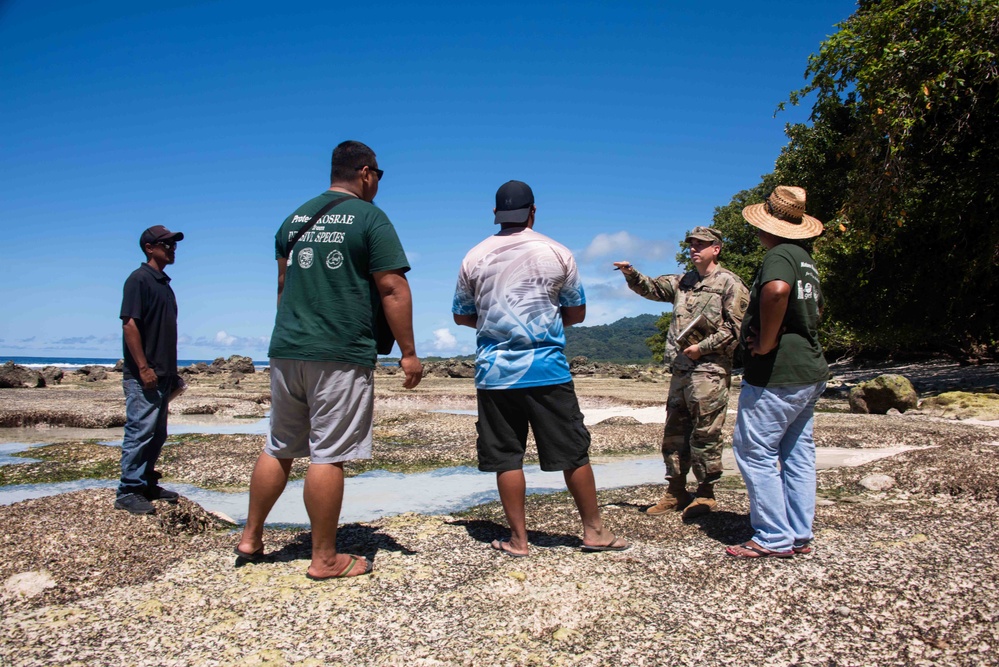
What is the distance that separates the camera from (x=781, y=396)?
386 cm

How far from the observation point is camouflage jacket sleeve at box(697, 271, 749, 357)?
4641 millimetres

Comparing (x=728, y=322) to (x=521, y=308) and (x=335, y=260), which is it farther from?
(x=335, y=260)

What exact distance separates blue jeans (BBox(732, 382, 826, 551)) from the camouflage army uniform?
58 cm

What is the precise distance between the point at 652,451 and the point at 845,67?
10301mm

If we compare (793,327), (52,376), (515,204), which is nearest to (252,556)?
(515,204)

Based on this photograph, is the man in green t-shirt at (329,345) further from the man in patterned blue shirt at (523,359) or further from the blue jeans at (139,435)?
the blue jeans at (139,435)

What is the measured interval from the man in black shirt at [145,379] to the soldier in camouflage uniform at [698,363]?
11.0 ft

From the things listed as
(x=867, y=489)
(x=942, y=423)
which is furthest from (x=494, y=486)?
(x=942, y=423)

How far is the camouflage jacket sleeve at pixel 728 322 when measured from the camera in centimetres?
464

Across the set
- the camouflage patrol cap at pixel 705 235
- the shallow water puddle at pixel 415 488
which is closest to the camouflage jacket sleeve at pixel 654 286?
the camouflage patrol cap at pixel 705 235

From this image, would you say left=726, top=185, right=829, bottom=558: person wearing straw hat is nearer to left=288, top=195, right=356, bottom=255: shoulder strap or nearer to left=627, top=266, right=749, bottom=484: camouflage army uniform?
left=627, top=266, right=749, bottom=484: camouflage army uniform

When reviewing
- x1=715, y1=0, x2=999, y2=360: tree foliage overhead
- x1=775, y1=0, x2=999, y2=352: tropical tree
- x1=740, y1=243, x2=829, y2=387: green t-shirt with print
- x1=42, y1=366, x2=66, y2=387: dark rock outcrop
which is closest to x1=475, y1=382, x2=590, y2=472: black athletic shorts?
x1=740, y1=243, x2=829, y2=387: green t-shirt with print

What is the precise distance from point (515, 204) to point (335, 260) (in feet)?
3.73

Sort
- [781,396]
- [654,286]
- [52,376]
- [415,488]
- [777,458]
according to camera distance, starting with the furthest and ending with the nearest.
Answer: [52,376] < [415,488] < [654,286] < [777,458] < [781,396]
